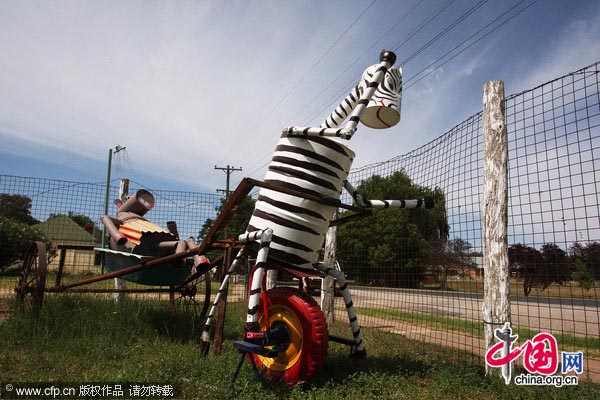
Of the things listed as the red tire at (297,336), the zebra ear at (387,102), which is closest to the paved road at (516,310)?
the red tire at (297,336)

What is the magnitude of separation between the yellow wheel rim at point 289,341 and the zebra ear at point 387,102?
1934mm

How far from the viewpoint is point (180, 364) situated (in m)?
3.86

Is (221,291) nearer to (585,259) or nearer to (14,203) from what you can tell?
(585,259)

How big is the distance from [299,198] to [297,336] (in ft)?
3.92

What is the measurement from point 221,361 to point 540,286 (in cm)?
392

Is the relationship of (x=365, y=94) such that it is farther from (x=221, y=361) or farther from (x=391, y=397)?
(x=221, y=361)

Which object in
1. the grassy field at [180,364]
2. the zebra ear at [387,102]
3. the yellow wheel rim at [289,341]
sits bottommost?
the grassy field at [180,364]

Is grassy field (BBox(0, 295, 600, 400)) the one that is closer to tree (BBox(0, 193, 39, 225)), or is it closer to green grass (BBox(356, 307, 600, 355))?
green grass (BBox(356, 307, 600, 355))

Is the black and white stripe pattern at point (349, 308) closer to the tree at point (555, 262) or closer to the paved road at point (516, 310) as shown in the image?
the paved road at point (516, 310)

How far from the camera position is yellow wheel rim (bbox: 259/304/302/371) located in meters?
3.47

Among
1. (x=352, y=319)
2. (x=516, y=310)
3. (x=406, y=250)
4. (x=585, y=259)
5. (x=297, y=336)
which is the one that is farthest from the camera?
(x=516, y=310)

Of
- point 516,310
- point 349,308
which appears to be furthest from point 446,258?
point 516,310

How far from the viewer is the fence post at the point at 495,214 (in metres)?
4.03

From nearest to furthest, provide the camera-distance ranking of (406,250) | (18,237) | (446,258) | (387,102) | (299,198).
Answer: (299,198) → (387,102) → (446,258) → (406,250) → (18,237)
